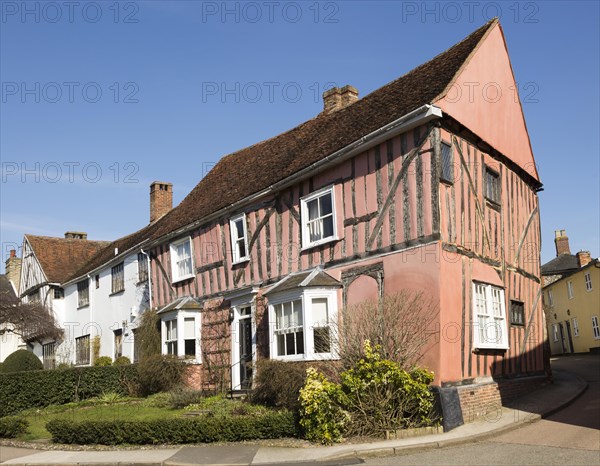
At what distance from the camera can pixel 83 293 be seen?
3212cm

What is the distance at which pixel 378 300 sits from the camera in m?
13.9

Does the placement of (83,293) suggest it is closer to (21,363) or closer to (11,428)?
(21,363)

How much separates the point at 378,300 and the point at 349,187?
309cm

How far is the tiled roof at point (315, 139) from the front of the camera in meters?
15.1

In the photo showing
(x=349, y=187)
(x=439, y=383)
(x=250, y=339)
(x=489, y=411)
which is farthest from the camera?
(x=250, y=339)

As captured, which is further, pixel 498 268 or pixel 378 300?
pixel 498 268

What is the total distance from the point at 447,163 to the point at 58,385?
14.3 meters

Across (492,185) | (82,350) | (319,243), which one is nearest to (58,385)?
(319,243)

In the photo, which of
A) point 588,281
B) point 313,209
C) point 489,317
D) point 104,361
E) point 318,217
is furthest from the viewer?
point 588,281

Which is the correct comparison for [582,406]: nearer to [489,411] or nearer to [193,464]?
[489,411]

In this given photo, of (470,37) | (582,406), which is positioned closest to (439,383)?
(582,406)

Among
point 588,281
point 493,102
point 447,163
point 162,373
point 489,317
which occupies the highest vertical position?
point 493,102

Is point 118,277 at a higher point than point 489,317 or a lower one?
higher

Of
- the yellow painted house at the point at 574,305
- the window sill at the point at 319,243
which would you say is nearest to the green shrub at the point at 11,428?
the window sill at the point at 319,243
